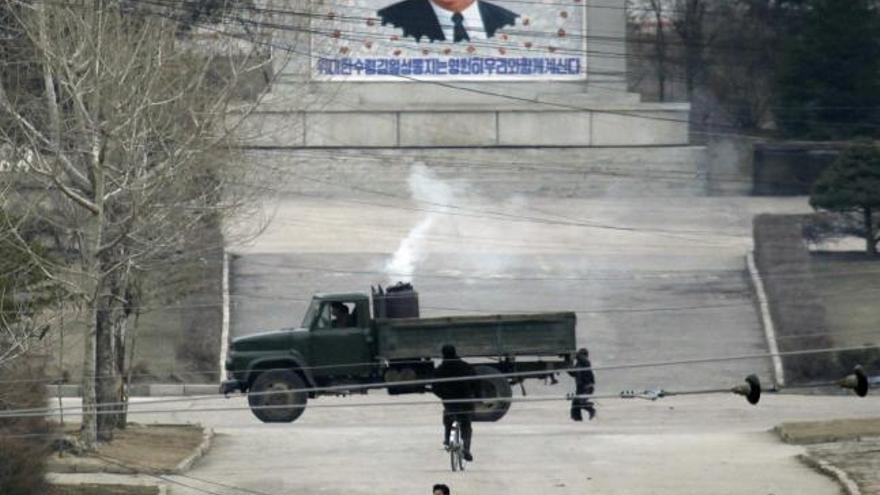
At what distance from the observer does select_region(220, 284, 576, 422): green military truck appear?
104 feet

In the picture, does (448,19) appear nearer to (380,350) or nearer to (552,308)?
(552,308)

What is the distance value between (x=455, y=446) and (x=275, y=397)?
244 inches

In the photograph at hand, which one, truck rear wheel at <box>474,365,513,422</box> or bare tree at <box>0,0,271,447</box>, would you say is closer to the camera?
bare tree at <box>0,0,271,447</box>

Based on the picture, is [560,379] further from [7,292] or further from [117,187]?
[7,292]

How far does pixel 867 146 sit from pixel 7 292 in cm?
2693

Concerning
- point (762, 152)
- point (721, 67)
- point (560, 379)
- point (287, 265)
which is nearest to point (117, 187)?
point (560, 379)

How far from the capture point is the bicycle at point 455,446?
27328 mm

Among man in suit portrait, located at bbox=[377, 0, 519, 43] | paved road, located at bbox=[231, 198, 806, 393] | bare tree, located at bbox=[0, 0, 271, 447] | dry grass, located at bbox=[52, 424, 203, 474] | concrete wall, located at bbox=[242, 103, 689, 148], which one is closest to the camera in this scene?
dry grass, located at bbox=[52, 424, 203, 474]

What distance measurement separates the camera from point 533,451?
29.9 meters

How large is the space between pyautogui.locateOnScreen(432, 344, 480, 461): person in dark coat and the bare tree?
490 centimetres

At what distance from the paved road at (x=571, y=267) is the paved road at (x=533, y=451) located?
3647mm

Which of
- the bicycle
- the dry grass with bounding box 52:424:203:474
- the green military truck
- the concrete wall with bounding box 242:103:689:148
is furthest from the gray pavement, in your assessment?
the concrete wall with bounding box 242:103:689:148

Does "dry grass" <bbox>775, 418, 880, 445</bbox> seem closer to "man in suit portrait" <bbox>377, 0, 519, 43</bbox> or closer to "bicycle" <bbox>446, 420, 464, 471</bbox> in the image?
"bicycle" <bbox>446, 420, 464, 471</bbox>

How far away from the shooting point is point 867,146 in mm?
48469
